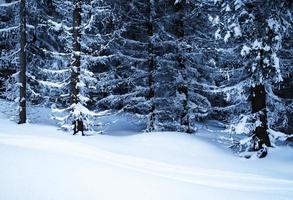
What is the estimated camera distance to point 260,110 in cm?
1445

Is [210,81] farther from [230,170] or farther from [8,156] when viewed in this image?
[8,156]

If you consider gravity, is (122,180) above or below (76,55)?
below

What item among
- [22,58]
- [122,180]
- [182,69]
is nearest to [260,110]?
[182,69]

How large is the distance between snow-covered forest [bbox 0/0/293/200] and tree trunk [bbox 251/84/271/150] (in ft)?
0.14

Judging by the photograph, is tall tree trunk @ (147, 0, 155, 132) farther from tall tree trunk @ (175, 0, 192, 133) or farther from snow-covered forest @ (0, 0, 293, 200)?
tall tree trunk @ (175, 0, 192, 133)

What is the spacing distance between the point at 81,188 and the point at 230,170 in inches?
245

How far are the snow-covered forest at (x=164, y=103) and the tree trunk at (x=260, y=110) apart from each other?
1.6 inches

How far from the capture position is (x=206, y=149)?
15.3m

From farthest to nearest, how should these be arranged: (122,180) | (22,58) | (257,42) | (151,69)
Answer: (151,69) → (22,58) → (257,42) → (122,180)

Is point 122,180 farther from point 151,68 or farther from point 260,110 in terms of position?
point 151,68

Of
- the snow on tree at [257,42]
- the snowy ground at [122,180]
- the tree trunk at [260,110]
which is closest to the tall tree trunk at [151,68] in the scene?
the snow on tree at [257,42]

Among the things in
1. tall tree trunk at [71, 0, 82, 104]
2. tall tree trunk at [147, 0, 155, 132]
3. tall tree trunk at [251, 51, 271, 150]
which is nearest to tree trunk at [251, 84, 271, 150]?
tall tree trunk at [251, 51, 271, 150]

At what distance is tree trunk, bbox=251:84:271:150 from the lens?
47.4 ft

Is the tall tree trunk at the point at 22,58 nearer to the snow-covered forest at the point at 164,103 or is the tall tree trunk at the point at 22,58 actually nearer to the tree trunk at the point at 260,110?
the snow-covered forest at the point at 164,103
